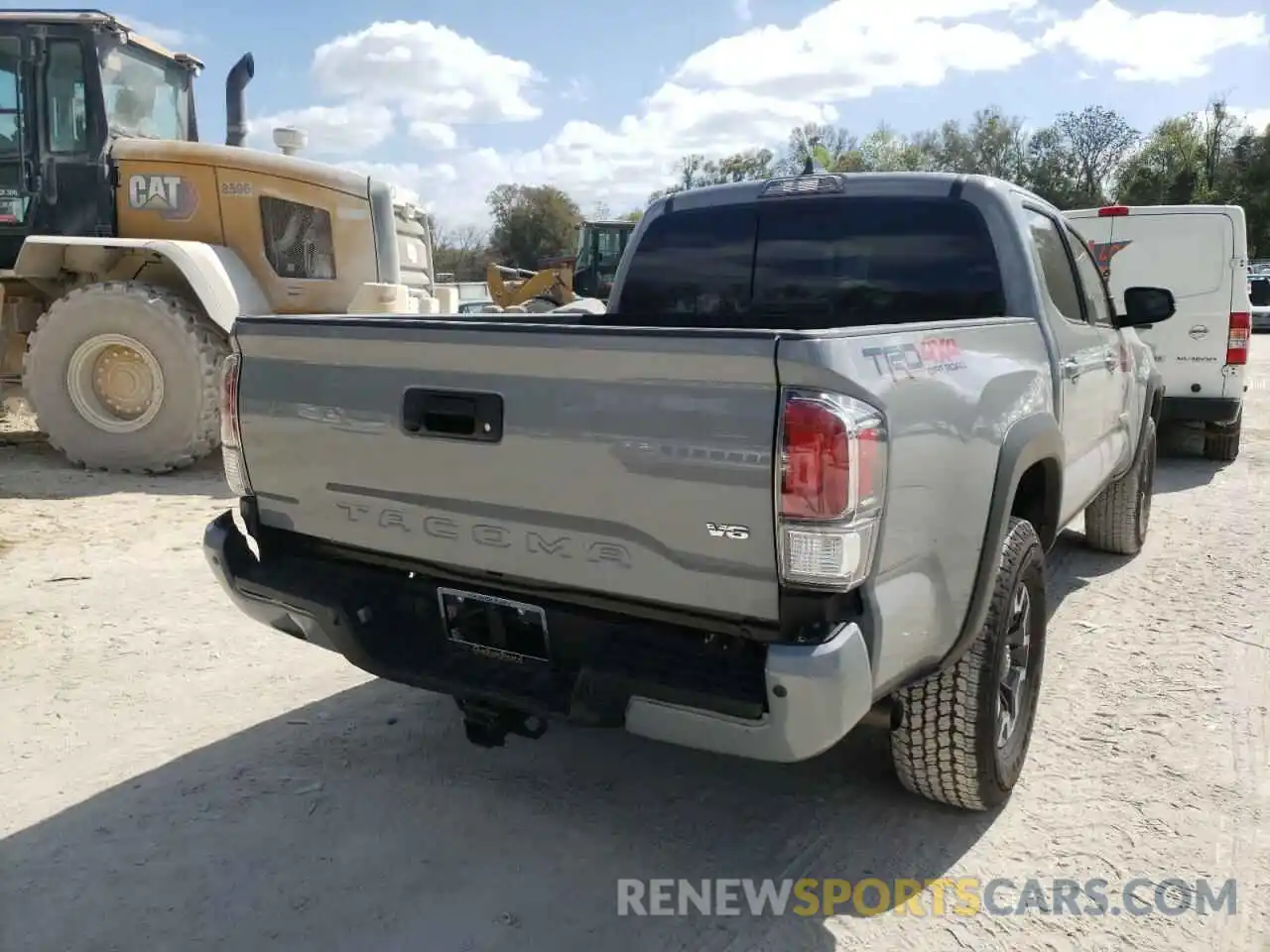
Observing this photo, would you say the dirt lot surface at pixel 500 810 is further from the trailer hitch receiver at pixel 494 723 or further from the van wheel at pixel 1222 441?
the van wheel at pixel 1222 441

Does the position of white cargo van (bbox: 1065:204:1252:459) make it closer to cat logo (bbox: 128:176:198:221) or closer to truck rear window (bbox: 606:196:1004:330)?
truck rear window (bbox: 606:196:1004:330)

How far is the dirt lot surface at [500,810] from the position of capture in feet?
9.01

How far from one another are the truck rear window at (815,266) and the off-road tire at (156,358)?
4.70 m

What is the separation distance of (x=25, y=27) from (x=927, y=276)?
7.80 metres

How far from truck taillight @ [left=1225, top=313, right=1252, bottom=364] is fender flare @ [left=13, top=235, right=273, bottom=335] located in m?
8.37

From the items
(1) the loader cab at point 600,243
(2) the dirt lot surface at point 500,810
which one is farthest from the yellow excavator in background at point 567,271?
(2) the dirt lot surface at point 500,810

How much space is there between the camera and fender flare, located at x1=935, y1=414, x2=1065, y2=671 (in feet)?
9.51

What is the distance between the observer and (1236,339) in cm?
898

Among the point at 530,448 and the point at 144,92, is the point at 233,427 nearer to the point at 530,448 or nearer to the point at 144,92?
the point at 530,448

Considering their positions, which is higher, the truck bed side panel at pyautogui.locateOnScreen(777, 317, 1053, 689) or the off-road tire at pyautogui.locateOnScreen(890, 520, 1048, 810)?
the truck bed side panel at pyautogui.locateOnScreen(777, 317, 1053, 689)

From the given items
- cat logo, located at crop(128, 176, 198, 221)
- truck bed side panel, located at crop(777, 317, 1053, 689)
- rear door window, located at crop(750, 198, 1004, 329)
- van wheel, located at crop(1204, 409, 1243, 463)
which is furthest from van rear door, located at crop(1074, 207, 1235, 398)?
cat logo, located at crop(128, 176, 198, 221)

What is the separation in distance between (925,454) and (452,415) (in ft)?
4.17

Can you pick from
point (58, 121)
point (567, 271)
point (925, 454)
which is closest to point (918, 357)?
point (925, 454)

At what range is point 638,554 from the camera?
2.58 metres
